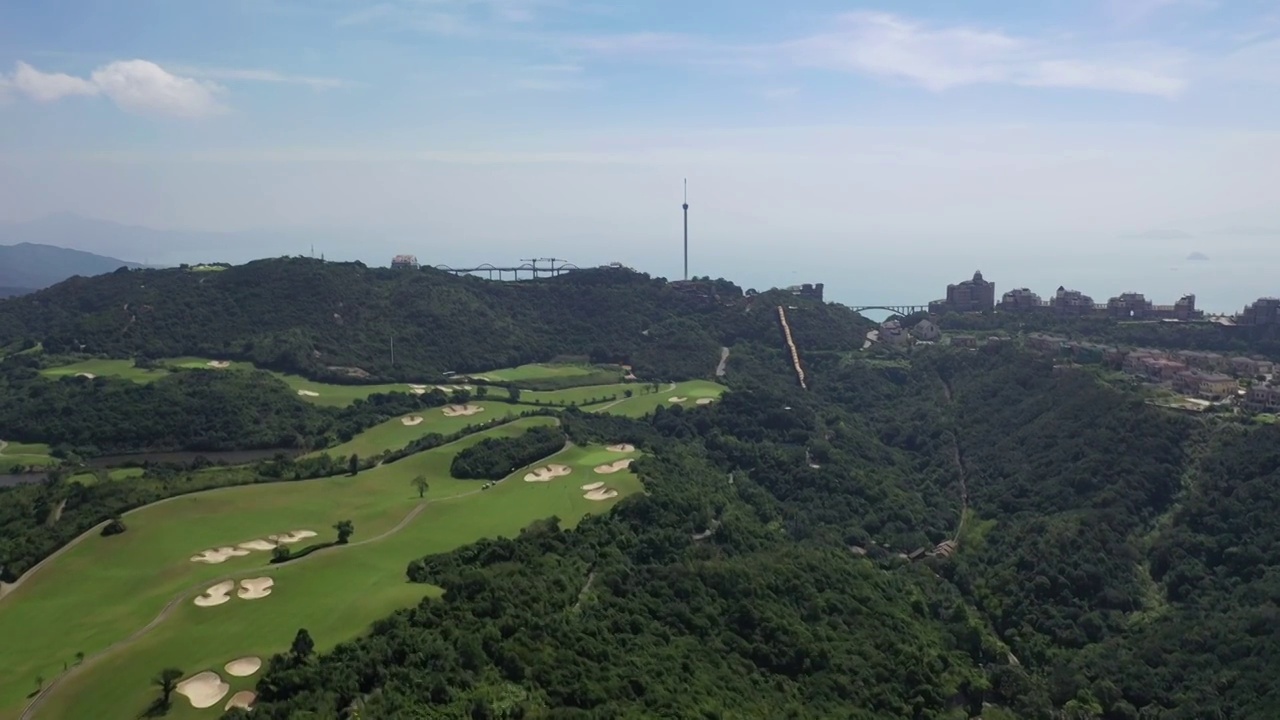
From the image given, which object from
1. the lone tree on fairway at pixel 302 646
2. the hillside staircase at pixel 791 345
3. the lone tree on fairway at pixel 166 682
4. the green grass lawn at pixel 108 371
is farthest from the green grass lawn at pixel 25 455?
the hillside staircase at pixel 791 345

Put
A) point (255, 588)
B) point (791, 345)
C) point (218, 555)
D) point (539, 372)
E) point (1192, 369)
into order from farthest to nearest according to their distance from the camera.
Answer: point (791, 345), point (539, 372), point (1192, 369), point (218, 555), point (255, 588)

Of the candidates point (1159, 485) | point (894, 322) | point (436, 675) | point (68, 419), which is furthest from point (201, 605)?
point (894, 322)

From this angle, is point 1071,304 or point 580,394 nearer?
point 580,394

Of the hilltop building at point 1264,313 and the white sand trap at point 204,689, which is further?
the hilltop building at point 1264,313

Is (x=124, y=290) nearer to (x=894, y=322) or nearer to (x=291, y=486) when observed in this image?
(x=291, y=486)

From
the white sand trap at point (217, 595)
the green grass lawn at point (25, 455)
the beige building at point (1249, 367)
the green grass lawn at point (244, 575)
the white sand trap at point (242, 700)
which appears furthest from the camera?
the beige building at point (1249, 367)

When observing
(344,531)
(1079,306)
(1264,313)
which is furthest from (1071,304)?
(344,531)

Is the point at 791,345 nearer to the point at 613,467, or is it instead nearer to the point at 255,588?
the point at 613,467

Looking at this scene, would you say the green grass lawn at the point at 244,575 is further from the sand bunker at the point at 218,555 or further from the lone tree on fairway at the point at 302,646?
the lone tree on fairway at the point at 302,646
